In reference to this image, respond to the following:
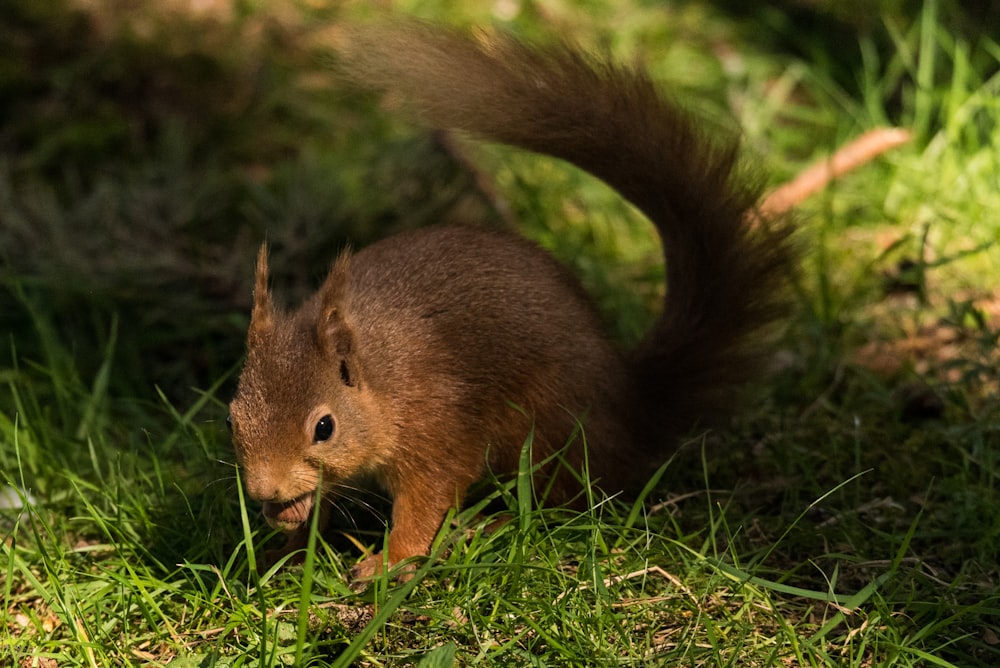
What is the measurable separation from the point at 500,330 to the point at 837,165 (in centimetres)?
190

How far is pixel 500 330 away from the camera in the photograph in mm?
2473

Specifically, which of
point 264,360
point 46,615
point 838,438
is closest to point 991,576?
point 838,438

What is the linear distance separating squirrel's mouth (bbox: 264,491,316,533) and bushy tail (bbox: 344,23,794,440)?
3.03ft

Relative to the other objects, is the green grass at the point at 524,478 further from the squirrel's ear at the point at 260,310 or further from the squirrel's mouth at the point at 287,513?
the squirrel's ear at the point at 260,310

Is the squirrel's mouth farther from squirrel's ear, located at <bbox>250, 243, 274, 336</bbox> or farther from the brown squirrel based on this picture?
squirrel's ear, located at <bbox>250, 243, 274, 336</bbox>

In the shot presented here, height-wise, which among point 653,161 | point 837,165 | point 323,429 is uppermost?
point 653,161

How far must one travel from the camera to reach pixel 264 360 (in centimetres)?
224

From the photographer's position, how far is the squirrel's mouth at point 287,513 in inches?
88.9

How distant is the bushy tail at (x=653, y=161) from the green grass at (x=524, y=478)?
0.20 meters

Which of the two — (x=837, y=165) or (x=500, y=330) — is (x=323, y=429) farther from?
(x=837, y=165)

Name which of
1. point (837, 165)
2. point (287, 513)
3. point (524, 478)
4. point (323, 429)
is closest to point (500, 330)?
point (524, 478)

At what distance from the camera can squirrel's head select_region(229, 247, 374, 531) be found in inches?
84.3

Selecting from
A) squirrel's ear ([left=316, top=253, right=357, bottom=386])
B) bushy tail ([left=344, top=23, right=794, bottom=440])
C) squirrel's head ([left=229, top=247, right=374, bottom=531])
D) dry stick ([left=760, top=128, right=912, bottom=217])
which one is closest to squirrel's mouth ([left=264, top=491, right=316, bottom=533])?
squirrel's head ([left=229, top=247, right=374, bottom=531])

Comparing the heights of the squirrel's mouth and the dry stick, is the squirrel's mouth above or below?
below
